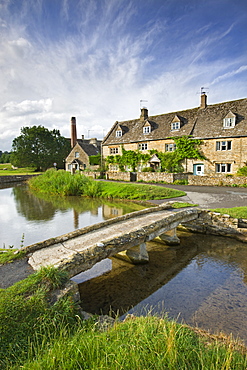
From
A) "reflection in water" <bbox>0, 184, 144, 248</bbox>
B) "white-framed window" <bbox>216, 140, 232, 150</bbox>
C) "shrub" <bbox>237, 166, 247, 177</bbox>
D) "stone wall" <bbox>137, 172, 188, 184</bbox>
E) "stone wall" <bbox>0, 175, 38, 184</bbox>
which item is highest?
"white-framed window" <bbox>216, 140, 232, 150</bbox>

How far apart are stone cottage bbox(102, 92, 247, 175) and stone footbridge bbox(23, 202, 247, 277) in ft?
60.7

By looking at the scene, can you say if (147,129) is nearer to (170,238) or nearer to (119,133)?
(119,133)

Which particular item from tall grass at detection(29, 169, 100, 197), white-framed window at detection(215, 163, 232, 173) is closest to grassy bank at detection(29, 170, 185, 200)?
tall grass at detection(29, 169, 100, 197)

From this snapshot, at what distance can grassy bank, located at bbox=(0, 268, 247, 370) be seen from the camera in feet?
9.57

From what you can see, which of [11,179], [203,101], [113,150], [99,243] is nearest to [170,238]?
[99,243]

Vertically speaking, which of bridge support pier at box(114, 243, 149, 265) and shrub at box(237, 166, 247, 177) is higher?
shrub at box(237, 166, 247, 177)

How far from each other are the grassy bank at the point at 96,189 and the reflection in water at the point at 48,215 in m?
1.67

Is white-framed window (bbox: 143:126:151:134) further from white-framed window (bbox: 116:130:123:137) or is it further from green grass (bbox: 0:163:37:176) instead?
green grass (bbox: 0:163:37:176)

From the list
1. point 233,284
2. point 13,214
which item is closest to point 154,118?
point 13,214

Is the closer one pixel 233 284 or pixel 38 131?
pixel 233 284

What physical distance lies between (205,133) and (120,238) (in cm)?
2636

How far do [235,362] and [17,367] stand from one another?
3.12 metres

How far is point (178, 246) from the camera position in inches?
417

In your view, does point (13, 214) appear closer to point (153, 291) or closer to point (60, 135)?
point (153, 291)
